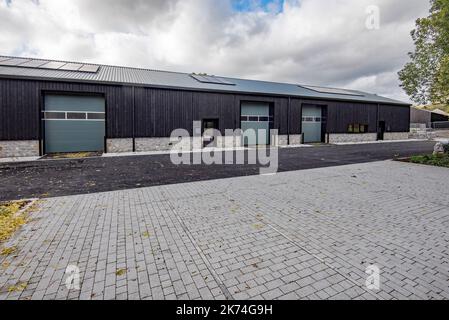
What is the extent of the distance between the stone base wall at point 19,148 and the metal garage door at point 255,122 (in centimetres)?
1597

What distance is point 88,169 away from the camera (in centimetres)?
1142

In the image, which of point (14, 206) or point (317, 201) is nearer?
point (14, 206)

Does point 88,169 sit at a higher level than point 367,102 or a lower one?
lower

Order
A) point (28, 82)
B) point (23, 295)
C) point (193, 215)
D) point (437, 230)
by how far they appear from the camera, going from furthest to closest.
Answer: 1. point (28, 82)
2. point (193, 215)
3. point (437, 230)
4. point (23, 295)

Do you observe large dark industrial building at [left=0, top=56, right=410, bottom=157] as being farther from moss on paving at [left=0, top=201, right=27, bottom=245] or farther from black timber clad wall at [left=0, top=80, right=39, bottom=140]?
moss on paving at [left=0, top=201, right=27, bottom=245]

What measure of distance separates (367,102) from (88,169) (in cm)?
3044

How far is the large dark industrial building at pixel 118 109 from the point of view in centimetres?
1520

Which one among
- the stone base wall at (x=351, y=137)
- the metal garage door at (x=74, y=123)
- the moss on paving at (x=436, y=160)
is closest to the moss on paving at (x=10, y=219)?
the metal garage door at (x=74, y=123)

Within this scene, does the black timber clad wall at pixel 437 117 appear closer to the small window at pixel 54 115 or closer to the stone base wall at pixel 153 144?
the stone base wall at pixel 153 144

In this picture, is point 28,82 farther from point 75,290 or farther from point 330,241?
point 330,241

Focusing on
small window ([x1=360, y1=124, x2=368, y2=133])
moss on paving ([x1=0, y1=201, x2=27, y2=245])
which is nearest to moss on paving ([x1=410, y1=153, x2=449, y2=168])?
moss on paving ([x1=0, y1=201, x2=27, y2=245])

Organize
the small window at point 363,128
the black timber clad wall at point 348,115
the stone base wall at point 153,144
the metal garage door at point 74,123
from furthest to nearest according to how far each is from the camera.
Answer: the small window at point 363,128, the black timber clad wall at point 348,115, the stone base wall at point 153,144, the metal garage door at point 74,123
